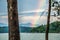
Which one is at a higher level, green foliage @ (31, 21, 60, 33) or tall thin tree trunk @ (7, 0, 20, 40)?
tall thin tree trunk @ (7, 0, 20, 40)

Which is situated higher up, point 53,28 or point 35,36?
point 53,28

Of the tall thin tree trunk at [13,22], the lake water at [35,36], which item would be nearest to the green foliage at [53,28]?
the lake water at [35,36]

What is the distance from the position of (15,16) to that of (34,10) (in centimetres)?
282

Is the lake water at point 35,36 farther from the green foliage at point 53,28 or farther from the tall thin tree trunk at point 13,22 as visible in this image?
the tall thin tree trunk at point 13,22

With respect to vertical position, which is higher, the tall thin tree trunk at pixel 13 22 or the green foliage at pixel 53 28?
the tall thin tree trunk at pixel 13 22

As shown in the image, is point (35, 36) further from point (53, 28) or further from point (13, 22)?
point (13, 22)

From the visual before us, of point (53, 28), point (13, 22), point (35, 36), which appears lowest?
point (35, 36)

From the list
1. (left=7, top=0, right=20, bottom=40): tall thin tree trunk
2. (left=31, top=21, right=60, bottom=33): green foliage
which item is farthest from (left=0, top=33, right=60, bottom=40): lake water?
(left=7, top=0, right=20, bottom=40): tall thin tree trunk

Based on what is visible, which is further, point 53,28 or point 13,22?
point 53,28

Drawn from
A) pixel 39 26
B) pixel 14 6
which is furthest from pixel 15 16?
pixel 39 26

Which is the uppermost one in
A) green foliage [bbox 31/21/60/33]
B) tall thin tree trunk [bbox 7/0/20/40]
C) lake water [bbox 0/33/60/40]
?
tall thin tree trunk [bbox 7/0/20/40]

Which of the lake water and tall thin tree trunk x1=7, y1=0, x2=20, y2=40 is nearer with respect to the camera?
tall thin tree trunk x1=7, y1=0, x2=20, y2=40

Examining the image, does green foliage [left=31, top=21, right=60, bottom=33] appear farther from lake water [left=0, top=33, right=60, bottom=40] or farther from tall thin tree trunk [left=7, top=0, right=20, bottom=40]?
tall thin tree trunk [left=7, top=0, right=20, bottom=40]

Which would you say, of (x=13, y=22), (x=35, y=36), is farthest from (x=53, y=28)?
(x=13, y=22)
